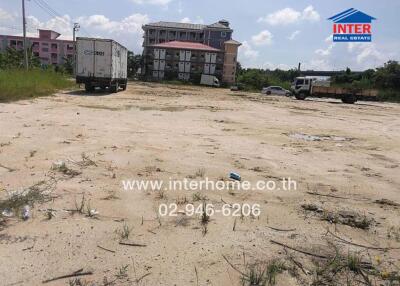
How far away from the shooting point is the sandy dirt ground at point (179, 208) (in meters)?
3.55

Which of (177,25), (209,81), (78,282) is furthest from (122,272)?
(177,25)

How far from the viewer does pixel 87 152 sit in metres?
7.77

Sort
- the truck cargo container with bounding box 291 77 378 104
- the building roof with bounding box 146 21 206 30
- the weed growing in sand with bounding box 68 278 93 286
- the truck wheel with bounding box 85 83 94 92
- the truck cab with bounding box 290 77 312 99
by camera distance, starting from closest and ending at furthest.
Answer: the weed growing in sand with bounding box 68 278 93 286, the truck wheel with bounding box 85 83 94 92, the truck cargo container with bounding box 291 77 378 104, the truck cab with bounding box 290 77 312 99, the building roof with bounding box 146 21 206 30

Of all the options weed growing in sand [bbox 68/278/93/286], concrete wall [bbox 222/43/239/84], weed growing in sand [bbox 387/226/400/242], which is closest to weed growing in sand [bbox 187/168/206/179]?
weed growing in sand [bbox 387/226/400/242]

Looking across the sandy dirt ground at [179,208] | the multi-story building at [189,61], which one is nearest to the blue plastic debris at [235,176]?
the sandy dirt ground at [179,208]

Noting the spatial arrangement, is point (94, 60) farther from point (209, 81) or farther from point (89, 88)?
point (209, 81)

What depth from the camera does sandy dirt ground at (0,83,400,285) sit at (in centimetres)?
355

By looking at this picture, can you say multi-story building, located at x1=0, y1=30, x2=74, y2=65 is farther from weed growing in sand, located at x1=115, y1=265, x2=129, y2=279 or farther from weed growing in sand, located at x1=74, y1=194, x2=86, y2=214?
weed growing in sand, located at x1=115, y1=265, x2=129, y2=279

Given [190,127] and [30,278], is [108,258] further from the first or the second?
[190,127]

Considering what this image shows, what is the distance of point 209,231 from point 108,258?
117 cm

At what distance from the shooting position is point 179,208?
4.92 meters

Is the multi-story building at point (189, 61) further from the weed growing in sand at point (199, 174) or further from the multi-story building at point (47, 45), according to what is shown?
the weed growing in sand at point (199, 174)

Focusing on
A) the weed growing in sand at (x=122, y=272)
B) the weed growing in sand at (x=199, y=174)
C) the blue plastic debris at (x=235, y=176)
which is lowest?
the weed growing in sand at (x=122, y=272)

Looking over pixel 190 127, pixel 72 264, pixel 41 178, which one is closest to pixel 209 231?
pixel 72 264
